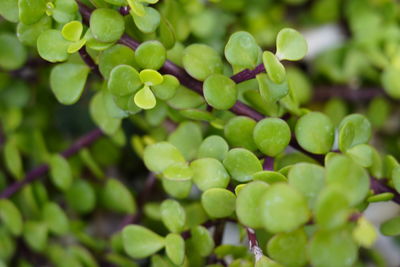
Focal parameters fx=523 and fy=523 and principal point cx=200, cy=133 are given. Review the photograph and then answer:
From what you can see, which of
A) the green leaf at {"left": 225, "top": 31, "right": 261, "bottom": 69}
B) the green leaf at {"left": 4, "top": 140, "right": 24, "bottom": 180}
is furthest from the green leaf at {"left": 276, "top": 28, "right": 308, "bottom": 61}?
the green leaf at {"left": 4, "top": 140, "right": 24, "bottom": 180}

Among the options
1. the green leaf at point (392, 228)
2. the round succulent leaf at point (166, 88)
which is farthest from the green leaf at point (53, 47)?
the green leaf at point (392, 228)

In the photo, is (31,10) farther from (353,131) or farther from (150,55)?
(353,131)

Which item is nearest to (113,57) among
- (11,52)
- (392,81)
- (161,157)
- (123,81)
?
(123,81)

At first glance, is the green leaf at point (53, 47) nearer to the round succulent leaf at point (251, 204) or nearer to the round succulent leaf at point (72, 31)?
the round succulent leaf at point (72, 31)

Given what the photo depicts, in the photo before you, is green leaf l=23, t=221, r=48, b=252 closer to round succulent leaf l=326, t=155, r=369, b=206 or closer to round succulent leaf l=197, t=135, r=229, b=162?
round succulent leaf l=197, t=135, r=229, b=162

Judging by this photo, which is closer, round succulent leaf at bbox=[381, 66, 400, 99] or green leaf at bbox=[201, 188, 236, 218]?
green leaf at bbox=[201, 188, 236, 218]
